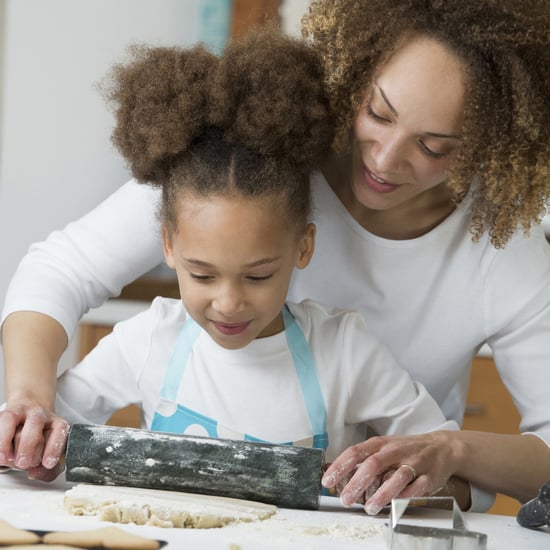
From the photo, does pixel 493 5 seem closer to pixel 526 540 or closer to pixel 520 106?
pixel 520 106

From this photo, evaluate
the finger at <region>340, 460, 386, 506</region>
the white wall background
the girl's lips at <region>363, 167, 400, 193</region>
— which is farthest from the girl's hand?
the white wall background

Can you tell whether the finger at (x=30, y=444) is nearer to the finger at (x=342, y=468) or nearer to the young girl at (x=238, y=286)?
the young girl at (x=238, y=286)

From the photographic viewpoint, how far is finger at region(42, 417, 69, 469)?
1.12 metres

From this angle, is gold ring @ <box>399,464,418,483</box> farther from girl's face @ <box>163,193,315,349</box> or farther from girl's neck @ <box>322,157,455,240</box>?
girl's neck @ <box>322,157,455,240</box>

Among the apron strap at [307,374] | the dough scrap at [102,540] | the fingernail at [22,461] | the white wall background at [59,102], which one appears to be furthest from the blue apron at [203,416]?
the white wall background at [59,102]

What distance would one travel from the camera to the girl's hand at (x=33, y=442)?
1.12 metres

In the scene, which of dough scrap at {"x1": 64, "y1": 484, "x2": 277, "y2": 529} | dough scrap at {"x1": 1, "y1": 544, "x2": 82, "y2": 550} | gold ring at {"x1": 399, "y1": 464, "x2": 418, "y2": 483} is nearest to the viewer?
dough scrap at {"x1": 1, "y1": 544, "x2": 82, "y2": 550}

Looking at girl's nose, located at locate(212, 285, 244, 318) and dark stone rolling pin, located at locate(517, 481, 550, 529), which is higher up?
girl's nose, located at locate(212, 285, 244, 318)

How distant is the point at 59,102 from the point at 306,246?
1948 mm

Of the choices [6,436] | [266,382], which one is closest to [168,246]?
[266,382]

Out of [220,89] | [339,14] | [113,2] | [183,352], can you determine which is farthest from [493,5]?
[113,2]

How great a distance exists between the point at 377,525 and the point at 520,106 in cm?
57

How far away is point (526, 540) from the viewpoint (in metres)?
1.04

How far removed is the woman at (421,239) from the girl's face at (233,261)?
0.19 meters
